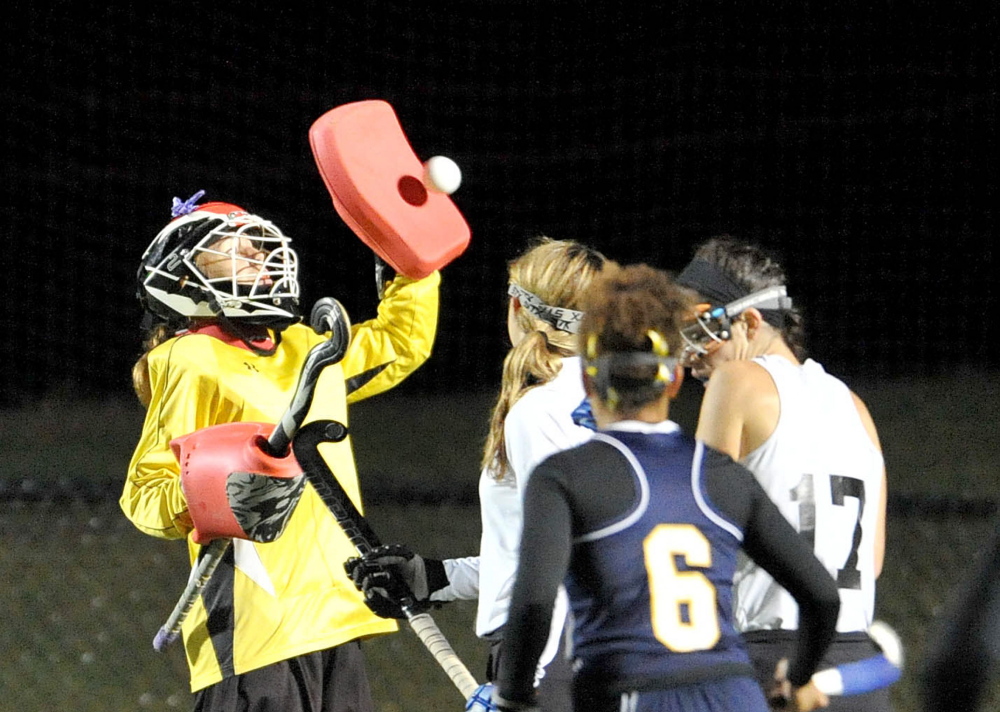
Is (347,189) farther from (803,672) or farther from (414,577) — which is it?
(803,672)

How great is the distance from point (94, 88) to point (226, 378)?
27.0ft

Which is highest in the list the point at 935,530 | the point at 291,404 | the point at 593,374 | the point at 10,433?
the point at 593,374

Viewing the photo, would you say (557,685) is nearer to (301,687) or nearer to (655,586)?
(301,687)

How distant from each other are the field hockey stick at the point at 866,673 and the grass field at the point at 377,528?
0.29 m

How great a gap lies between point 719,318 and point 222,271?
1.09 metres

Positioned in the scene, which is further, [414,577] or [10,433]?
[10,433]

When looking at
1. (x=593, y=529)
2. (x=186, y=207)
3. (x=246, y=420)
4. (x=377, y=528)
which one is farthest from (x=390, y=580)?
(x=377, y=528)

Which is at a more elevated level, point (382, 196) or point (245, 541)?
point (382, 196)

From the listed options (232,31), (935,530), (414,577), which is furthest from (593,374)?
(232,31)

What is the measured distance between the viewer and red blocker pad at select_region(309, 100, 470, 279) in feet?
10.1

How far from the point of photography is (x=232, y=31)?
1025 cm

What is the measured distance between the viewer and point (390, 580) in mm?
2654

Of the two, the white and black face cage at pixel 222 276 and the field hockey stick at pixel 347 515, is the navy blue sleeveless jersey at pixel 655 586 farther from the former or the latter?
the white and black face cage at pixel 222 276

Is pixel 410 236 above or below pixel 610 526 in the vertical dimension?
above
